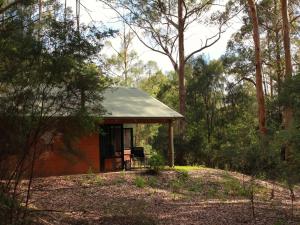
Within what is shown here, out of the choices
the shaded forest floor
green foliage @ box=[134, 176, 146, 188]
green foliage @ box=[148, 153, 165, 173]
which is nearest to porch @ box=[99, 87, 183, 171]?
green foliage @ box=[148, 153, 165, 173]

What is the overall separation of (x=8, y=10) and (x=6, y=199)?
368 cm

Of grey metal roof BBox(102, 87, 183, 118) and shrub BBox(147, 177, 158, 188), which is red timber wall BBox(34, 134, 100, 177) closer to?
grey metal roof BBox(102, 87, 183, 118)

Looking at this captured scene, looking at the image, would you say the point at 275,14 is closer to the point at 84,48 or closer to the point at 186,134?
the point at 186,134

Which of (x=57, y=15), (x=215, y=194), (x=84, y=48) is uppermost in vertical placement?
(x=57, y=15)

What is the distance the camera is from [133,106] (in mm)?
19578

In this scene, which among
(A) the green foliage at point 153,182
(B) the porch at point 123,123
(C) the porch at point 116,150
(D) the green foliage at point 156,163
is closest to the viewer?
(A) the green foliage at point 153,182

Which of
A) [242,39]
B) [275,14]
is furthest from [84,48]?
[242,39]

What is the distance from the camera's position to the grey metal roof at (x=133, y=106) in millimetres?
18312

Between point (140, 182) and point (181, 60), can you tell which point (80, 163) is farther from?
point (181, 60)

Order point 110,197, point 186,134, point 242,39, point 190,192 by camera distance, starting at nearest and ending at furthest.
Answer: point 110,197 < point 190,192 < point 186,134 < point 242,39

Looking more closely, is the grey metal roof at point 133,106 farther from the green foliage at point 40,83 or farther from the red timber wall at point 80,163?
the green foliage at point 40,83

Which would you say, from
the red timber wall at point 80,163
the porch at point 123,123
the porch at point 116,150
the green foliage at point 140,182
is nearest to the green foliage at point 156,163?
the porch at point 116,150

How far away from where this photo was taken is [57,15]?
825 centimetres

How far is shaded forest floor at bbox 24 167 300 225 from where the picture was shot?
33.4 feet
